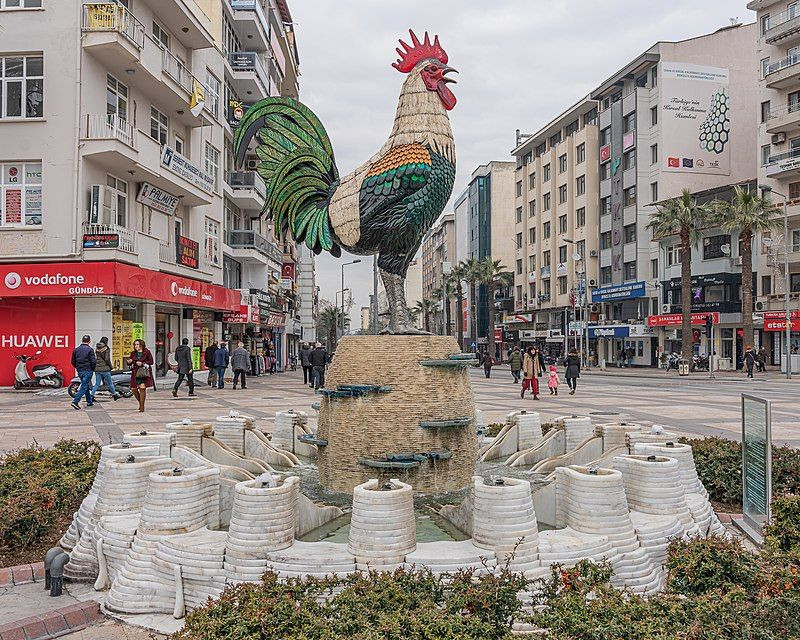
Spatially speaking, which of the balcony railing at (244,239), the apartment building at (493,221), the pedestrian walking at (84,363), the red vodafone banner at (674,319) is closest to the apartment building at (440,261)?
the apartment building at (493,221)

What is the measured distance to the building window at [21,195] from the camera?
22500mm

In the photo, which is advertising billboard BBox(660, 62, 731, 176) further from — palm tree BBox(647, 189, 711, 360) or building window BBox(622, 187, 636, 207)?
palm tree BBox(647, 189, 711, 360)

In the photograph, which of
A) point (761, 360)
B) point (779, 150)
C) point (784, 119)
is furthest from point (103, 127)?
point (779, 150)

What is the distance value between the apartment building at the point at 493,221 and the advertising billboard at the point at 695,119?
Result: 3035 centimetres

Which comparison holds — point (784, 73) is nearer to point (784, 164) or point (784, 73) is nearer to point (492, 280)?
point (784, 164)

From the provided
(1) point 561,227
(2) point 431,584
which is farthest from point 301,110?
(1) point 561,227

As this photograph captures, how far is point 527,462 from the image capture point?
9609mm

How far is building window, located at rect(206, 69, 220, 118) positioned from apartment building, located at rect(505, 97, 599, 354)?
1250 inches

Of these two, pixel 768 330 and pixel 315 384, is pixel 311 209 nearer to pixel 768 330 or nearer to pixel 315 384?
pixel 315 384

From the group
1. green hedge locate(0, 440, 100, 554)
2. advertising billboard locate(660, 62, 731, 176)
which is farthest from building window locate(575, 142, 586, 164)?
green hedge locate(0, 440, 100, 554)

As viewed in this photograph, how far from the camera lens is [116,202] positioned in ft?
81.5

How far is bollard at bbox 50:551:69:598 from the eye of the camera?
5.74m

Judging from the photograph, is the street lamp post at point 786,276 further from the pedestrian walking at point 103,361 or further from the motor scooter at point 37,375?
the motor scooter at point 37,375

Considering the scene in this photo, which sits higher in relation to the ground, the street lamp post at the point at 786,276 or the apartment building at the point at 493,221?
the apartment building at the point at 493,221
